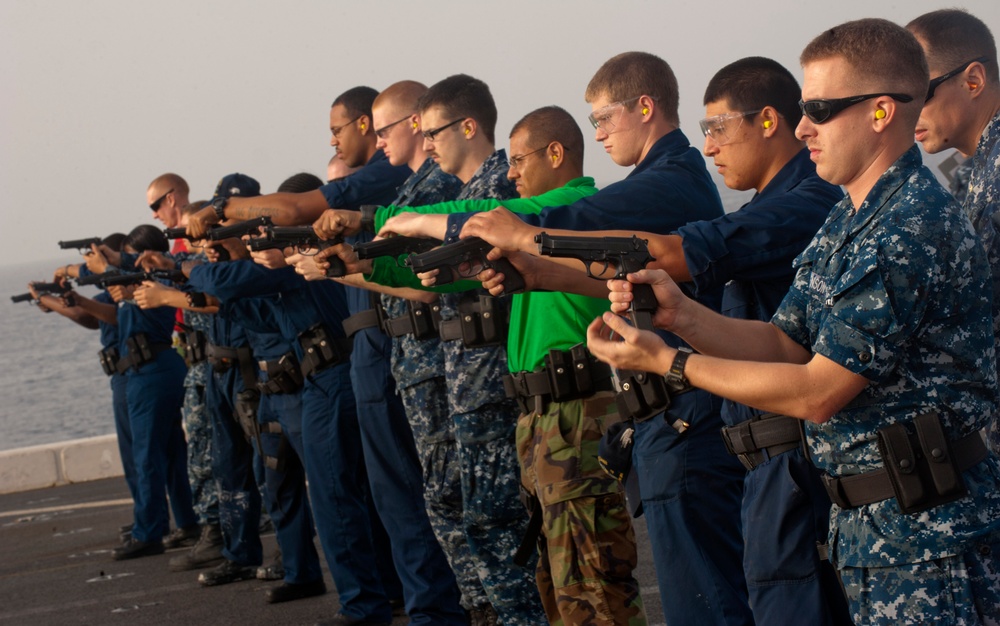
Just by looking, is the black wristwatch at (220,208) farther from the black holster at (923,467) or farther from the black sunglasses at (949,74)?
the black holster at (923,467)

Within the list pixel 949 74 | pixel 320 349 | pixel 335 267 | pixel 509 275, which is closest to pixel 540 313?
pixel 509 275

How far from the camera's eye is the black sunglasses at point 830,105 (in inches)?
115

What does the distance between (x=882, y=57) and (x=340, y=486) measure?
4.60 meters

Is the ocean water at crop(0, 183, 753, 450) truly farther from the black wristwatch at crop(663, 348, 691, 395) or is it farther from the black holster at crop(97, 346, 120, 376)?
the black wristwatch at crop(663, 348, 691, 395)

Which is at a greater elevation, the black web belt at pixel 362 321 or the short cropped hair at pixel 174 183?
the short cropped hair at pixel 174 183

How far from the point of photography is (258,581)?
27.1ft

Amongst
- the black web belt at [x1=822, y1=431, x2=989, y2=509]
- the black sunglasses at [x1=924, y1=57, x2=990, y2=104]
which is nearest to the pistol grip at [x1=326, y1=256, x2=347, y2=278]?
the black sunglasses at [x1=924, y1=57, x2=990, y2=104]

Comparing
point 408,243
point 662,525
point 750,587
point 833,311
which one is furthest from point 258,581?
point 833,311

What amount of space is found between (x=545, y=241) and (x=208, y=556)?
643cm

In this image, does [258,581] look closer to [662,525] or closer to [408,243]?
[408,243]

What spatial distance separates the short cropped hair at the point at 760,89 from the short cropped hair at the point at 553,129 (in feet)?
3.96

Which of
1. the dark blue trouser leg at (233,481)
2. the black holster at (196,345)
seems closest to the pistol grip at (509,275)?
the dark blue trouser leg at (233,481)

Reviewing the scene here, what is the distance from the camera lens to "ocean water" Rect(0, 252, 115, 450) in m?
34.9

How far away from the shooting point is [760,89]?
12.9 feet
